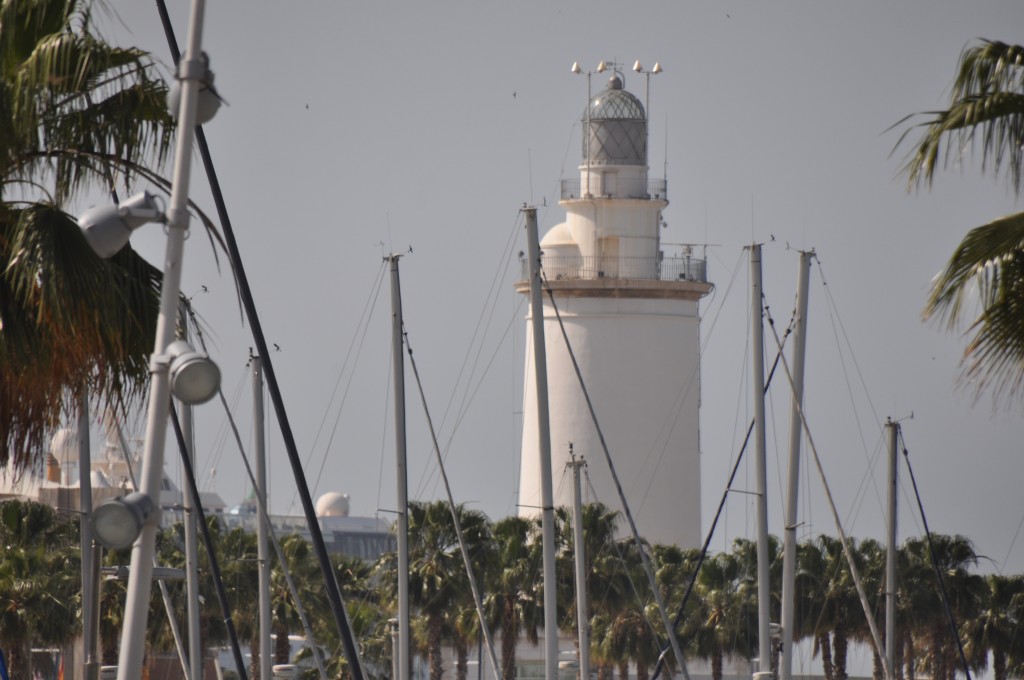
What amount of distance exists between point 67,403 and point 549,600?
14.2 meters

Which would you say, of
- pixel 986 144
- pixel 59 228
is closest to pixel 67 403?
pixel 59 228

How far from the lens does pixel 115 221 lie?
403 inches

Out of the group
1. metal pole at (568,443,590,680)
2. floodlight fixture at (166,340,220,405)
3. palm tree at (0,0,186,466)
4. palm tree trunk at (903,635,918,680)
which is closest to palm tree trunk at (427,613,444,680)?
metal pole at (568,443,590,680)

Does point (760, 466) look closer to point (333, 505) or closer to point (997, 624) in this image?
point (997, 624)

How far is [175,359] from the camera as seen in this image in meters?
9.88

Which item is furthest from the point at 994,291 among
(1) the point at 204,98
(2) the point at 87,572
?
(2) the point at 87,572

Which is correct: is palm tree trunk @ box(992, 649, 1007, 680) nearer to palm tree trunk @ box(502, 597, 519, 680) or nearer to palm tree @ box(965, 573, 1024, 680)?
palm tree @ box(965, 573, 1024, 680)

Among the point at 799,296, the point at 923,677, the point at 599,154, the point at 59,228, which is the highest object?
the point at 599,154

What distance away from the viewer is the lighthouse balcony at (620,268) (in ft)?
166

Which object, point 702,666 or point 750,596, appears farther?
point 702,666

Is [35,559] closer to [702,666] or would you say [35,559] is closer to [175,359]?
[702,666]

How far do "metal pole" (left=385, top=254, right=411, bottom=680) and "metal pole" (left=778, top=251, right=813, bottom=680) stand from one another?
5.48 m

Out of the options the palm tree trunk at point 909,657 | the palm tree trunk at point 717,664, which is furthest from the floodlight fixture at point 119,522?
the palm tree trunk at point 909,657

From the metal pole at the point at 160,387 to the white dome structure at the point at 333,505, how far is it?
13506 cm
